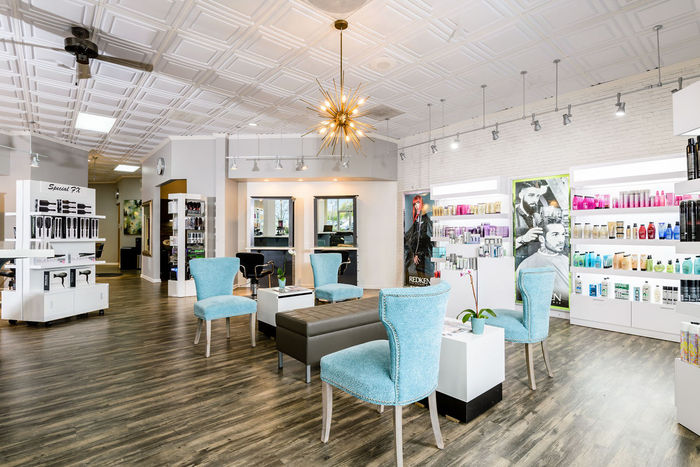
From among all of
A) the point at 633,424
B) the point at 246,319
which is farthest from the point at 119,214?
the point at 633,424

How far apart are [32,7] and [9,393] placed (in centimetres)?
378

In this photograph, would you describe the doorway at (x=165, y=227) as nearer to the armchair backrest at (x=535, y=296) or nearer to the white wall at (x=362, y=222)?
the white wall at (x=362, y=222)

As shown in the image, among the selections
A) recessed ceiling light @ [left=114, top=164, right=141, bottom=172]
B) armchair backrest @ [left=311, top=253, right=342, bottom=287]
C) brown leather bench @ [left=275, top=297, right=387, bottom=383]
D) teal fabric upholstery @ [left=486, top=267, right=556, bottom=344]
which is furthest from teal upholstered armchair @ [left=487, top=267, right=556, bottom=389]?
recessed ceiling light @ [left=114, top=164, right=141, bottom=172]

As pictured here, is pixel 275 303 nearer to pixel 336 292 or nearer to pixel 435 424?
pixel 336 292

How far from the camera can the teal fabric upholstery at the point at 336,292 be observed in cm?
541

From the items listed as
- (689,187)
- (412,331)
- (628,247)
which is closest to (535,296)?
(689,187)

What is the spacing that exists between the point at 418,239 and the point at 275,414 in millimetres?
6342

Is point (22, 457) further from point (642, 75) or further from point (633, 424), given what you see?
point (642, 75)

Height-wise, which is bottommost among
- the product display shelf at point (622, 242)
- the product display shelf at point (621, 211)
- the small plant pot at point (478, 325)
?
the small plant pot at point (478, 325)

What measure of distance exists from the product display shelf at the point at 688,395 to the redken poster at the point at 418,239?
5.69 m

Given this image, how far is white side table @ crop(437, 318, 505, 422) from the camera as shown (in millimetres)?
2555

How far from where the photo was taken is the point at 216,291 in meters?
4.75

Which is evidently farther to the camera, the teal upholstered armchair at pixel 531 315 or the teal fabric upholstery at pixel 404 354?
the teal upholstered armchair at pixel 531 315

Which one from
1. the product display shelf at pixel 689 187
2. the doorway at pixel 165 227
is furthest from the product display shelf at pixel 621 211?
the doorway at pixel 165 227
